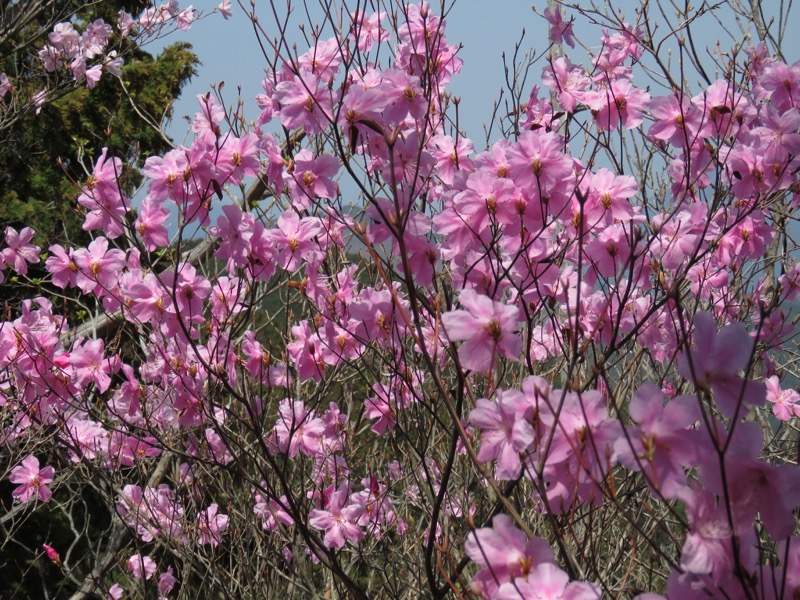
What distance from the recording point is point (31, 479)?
11.8 ft

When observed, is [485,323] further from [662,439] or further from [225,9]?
[225,9]

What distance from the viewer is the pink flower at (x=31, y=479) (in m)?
3.56

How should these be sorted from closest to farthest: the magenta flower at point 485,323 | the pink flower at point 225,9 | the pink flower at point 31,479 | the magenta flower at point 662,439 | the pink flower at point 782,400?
the magenta flower at point 662,439
the magenta flower at point 485,323
the pink flower at point 31,479
the pink flower at point 782,400
the pink flower at point 225,9

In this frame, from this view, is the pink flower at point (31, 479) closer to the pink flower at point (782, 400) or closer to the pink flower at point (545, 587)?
the pink flower at point (545, 587)

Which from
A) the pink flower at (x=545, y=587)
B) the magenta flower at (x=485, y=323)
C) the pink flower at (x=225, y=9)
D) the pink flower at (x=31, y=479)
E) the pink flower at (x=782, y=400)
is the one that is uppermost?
the pink flower at (x=225, y=9)

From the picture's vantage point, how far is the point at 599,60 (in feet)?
8.59

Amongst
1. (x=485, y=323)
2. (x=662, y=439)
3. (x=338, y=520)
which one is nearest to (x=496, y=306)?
(x=485, y=323)

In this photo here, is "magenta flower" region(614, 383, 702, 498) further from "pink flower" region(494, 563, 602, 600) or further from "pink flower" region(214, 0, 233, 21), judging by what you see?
"pink flower" region(214, 0, 233, 21)

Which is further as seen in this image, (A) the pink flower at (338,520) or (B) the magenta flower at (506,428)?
(A) the pink flower at (338,520)

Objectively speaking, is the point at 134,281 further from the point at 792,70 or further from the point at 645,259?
the point at 792,70

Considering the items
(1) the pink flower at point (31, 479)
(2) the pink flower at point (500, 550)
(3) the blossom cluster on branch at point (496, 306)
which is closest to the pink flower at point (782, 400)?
(3) the blossom cluster on branch at point (496, 306)

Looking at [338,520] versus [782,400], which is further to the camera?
[782,400]

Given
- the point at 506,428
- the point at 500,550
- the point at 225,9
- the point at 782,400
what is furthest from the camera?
the point at 225,9

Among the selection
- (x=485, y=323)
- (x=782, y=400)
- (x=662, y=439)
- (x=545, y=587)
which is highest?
(x=782, y=400)
